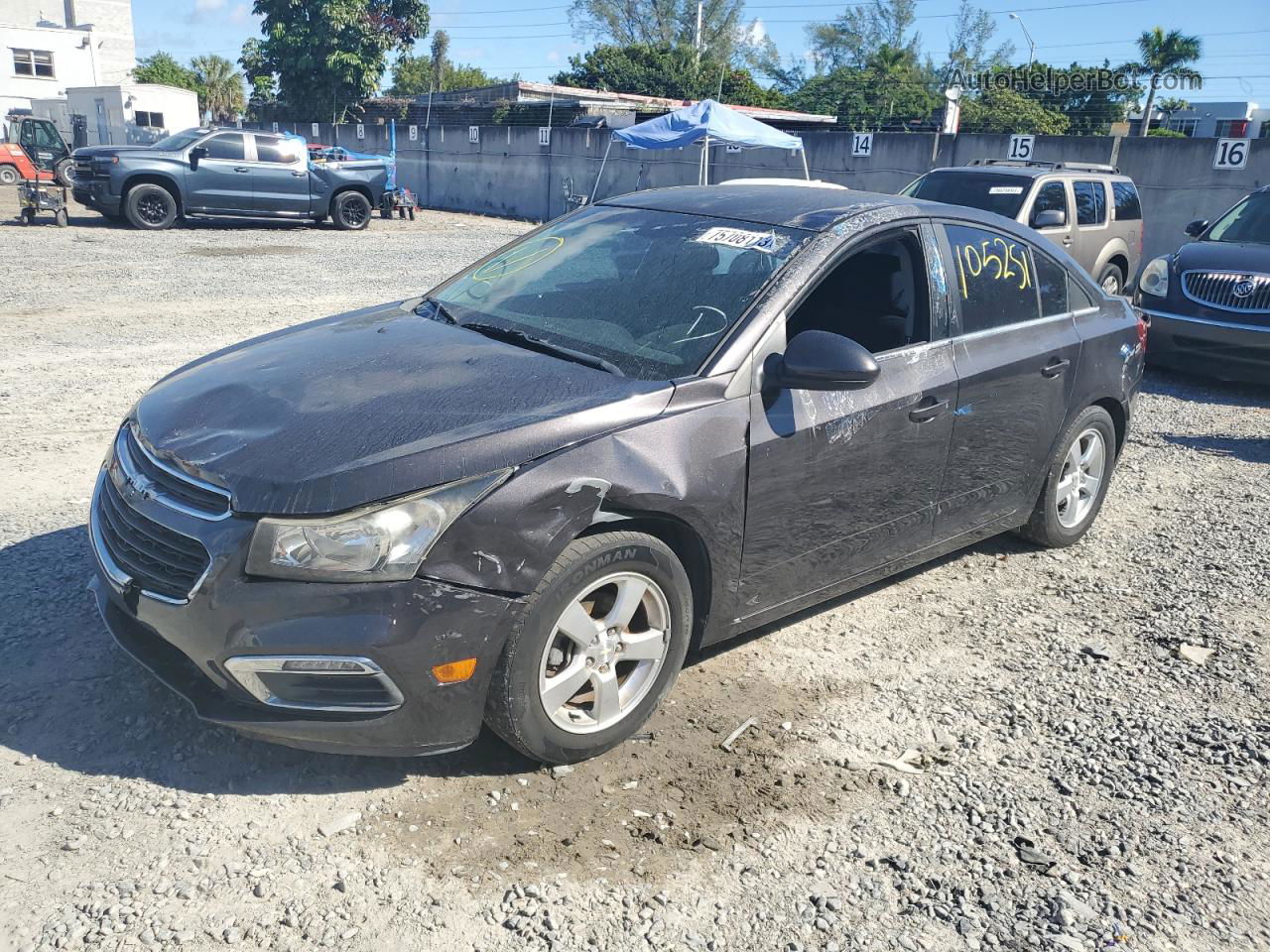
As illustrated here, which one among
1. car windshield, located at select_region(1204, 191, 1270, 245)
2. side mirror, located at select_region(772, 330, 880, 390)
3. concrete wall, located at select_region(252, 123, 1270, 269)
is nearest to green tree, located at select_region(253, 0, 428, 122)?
concrete wall, located at select_region(252, 123, 1270, 269)

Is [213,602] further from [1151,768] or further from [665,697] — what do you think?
[1151,768]

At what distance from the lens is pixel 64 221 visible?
719 inches

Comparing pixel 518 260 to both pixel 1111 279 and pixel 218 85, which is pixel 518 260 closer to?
pixel 1111 279

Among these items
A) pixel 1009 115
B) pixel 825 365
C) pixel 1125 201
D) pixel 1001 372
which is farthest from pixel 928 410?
pixel 1009 115

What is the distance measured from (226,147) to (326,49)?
2743cm

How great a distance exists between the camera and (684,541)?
131 inches

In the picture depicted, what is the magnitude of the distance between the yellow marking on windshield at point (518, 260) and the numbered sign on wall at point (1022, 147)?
1634cm

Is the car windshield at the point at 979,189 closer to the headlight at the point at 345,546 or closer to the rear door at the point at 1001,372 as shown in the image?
the rear door at the point at 1001,372

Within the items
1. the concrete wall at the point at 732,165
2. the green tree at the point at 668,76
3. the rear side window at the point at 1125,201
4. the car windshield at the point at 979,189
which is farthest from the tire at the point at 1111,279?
the green tree at the point at 668,76

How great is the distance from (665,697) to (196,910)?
1596mm

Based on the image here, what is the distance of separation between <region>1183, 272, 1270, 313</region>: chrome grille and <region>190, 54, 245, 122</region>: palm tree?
67.6m

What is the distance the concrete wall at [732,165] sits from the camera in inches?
664

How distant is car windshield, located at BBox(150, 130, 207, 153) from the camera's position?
18234 millimetres

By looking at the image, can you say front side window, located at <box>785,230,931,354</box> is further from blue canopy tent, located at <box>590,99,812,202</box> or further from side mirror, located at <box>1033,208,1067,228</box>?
blue canopy tent, located at <box>590,99,812,202</box>
